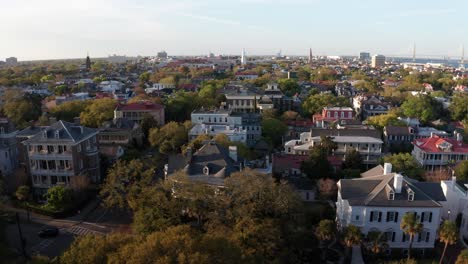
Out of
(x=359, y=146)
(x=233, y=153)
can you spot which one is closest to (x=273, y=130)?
(x=359, y=146)

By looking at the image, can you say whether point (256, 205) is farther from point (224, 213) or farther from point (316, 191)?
point (316, 191)

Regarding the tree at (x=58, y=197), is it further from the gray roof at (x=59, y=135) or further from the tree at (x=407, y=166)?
the tree at (x=407, y=166)

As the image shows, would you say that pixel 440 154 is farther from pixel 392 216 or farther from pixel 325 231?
pixel 325 231

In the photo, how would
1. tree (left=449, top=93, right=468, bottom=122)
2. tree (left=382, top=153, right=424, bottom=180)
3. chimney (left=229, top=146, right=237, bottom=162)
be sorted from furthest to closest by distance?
tree (left=449, top=93, right=468, bottom=122), tree (left=382, top=153, right=424, bottom=180), chimney (left=229, top=146, right=237, bottom=162)

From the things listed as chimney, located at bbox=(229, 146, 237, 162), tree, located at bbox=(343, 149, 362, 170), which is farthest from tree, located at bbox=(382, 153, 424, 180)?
chimney, located at bbox=(229, 146, 237, 162)

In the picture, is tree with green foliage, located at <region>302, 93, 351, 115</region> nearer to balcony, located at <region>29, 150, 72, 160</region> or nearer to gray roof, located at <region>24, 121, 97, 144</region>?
gray roof, located at <region>24, 121, 97, 144</region>

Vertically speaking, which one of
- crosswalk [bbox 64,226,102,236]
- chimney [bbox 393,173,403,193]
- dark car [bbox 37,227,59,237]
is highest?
chimney [bbox 393,173,403,193]
